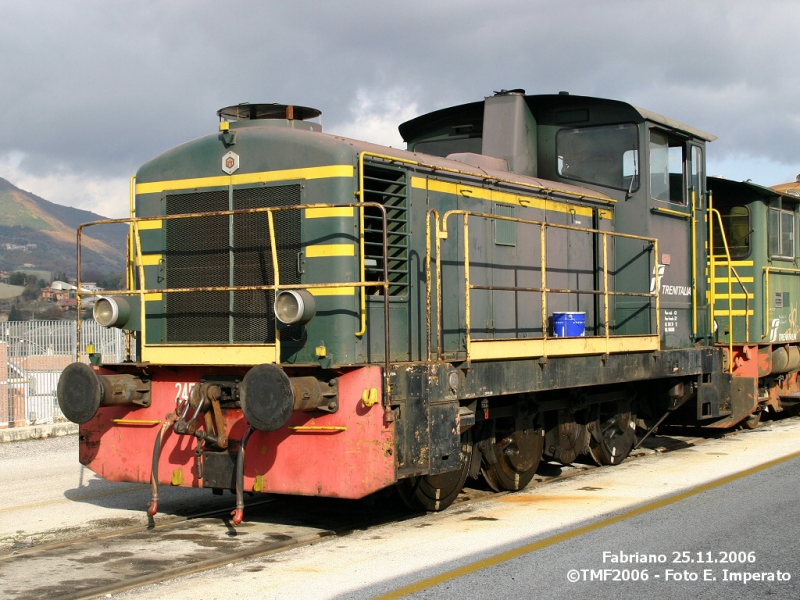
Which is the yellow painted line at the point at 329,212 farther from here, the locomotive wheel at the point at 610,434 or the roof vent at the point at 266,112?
the locomotive wheel at the point at 610,434

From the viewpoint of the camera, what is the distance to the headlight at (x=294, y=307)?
637 cm

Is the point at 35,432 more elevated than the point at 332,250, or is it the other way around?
the point at 332,250

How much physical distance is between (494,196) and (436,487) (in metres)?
2.70

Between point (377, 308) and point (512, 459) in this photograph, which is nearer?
point (377, 308)

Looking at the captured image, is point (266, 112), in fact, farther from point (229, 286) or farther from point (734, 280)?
point (734, 280)

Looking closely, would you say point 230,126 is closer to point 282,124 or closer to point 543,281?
point 282,124

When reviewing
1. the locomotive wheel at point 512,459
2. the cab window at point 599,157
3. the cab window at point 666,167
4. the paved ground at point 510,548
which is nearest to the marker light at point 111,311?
the paved ground at point 510,548

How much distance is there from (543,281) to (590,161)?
8.40ft

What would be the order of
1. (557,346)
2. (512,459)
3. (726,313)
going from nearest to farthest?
(557,346)
(512,459)
(726,313)

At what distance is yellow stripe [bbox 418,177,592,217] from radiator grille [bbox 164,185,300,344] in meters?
1.19

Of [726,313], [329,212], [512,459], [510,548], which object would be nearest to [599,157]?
[512,459]

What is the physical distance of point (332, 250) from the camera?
683 centimetres

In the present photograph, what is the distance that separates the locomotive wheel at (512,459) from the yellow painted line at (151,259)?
10.5 feet

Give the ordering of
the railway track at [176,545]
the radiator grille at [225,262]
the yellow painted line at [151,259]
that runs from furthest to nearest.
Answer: the yellow painted line at [151,259]
the radiator grille at [225,262]
the railway track at [176,545]
